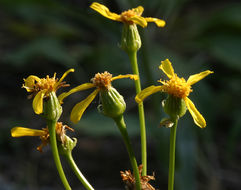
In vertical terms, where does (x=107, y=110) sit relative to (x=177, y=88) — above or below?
below

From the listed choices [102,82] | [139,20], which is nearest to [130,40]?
[139,20]

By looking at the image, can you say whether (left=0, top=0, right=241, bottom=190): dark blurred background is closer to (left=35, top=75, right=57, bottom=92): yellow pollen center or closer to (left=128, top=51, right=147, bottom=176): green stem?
(left=128, top=51, right=147, bottom=176): green stem

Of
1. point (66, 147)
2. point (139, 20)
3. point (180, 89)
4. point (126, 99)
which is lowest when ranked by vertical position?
point (126, 99)

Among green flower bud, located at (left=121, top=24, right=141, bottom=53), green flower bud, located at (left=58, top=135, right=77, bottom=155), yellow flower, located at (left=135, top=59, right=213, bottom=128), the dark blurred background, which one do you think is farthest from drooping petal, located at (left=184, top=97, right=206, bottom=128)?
the dark blurred background

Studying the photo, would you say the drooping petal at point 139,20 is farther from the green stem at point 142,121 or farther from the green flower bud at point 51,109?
the green flower bud at point 51,109

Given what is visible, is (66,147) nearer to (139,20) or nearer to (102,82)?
(102,82)

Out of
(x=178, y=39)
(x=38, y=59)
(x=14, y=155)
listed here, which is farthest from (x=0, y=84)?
(x=178, y=39)
